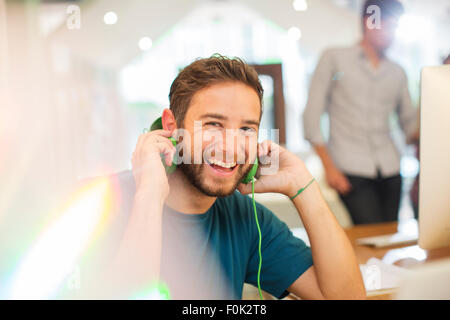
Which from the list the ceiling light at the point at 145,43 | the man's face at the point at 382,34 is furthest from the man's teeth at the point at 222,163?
the ceiling light at the point at 145,43

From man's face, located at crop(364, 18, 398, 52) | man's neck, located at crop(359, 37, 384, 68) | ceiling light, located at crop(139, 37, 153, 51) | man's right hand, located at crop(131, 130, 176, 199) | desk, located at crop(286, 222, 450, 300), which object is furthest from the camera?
ceiling light, located at crop(139, 37, 153, 51)

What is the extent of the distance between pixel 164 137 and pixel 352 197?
1181mm

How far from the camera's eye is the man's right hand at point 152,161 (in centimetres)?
81

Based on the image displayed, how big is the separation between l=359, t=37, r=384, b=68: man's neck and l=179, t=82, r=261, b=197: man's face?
119 cm

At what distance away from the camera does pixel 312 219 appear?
0.96 meters

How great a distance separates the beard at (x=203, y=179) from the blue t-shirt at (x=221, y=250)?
69 mm

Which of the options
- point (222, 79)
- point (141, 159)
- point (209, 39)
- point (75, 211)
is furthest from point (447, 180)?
point (209, 39)

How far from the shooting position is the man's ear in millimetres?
997

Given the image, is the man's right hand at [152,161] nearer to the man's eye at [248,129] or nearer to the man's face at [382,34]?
the man's eye at [248,129]

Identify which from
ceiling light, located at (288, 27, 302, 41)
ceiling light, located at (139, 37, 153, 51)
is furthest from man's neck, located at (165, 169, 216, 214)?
ceiling light, located at (288, 27, 302, 41)

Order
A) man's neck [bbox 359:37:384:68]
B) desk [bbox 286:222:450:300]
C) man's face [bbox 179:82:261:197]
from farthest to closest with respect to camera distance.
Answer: man's neck [bbox 359:37:384:68] → desk [bbox 286:222:450:300] → man's face [bbox 179:82:261:197]

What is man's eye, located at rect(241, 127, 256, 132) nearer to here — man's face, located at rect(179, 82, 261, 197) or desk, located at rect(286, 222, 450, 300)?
man's face, located at rect(179, 82, 261, 197)

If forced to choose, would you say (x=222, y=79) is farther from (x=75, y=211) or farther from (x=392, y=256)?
(x=392, y=256)
